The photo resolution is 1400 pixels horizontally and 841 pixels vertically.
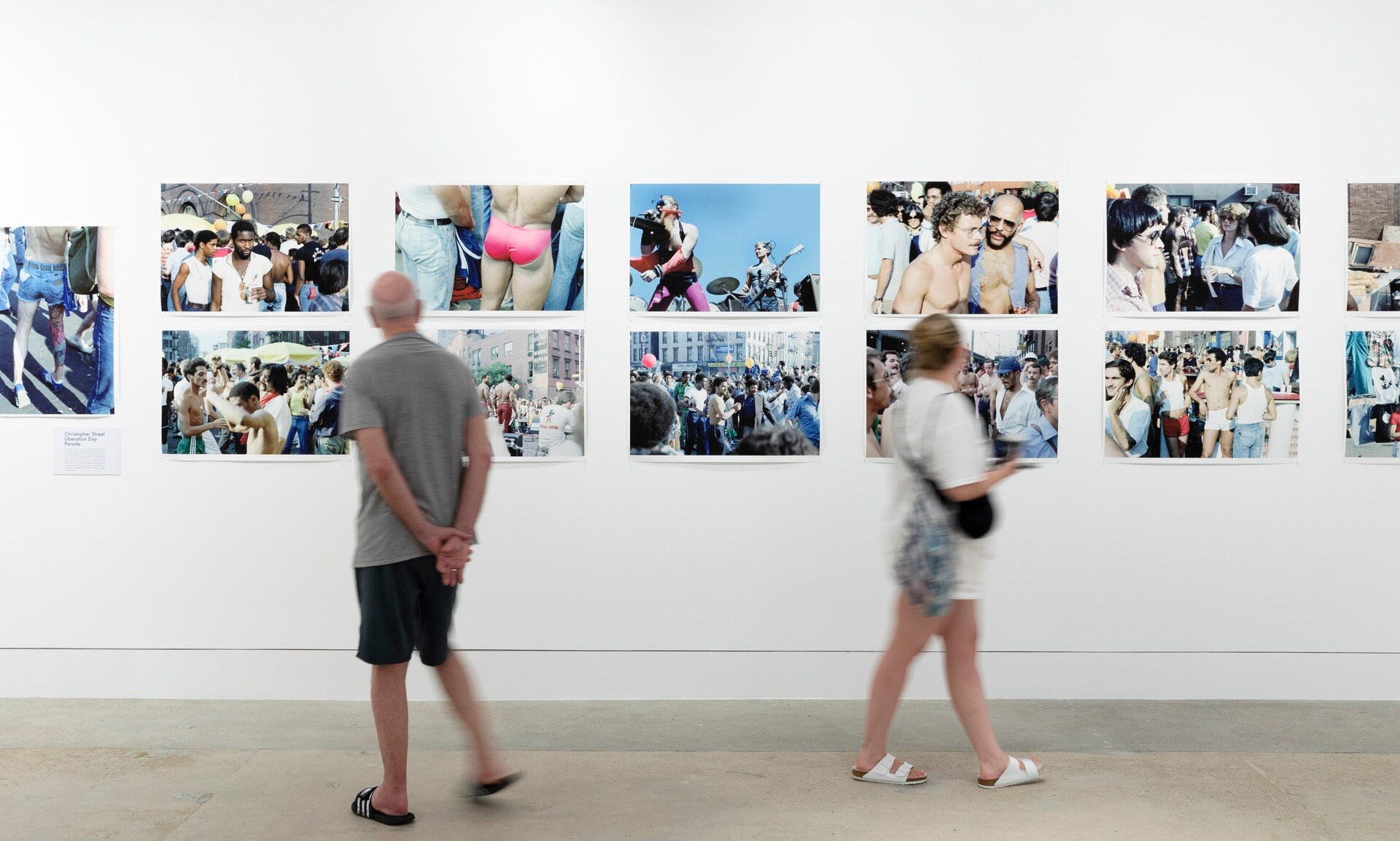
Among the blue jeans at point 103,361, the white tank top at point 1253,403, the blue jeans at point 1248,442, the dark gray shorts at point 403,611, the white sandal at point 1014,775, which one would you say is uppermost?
the blue jeans at point 103,361

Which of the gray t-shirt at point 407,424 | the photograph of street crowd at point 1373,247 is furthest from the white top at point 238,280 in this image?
the photograph of street crowd at point 1373,247

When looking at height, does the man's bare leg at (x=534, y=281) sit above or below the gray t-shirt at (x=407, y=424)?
above

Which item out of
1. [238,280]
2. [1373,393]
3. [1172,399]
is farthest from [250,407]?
[1373,393]

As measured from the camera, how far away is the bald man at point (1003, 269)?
4.10 m

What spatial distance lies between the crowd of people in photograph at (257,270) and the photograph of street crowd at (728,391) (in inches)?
48.9

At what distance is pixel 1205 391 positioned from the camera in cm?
A: 411

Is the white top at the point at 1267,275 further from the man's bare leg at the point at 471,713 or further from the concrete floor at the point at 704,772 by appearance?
the man's bare leg at the point at 471,713

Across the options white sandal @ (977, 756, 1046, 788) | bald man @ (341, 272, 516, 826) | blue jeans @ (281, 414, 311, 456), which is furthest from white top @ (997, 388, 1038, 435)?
blue jeans @ (281, 414, 311, 456)

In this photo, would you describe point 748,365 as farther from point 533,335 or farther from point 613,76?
point 613,76

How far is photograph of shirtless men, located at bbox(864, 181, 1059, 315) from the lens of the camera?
13.5 feet

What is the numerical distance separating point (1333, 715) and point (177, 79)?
204 inches

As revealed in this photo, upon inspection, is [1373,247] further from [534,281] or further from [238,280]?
[238,280]

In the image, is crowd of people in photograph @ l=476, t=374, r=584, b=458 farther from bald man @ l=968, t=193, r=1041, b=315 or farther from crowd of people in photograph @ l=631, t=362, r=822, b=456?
bald man @ l=968, t=193, r=1041, b=315

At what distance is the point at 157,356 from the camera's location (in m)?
4.16
